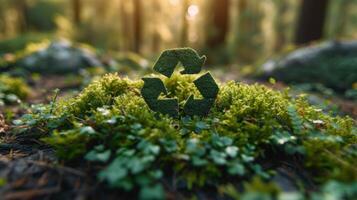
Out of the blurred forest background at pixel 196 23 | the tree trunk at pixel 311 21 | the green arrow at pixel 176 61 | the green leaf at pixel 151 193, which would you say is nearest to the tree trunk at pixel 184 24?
the blurred forest background at pixel 196 23

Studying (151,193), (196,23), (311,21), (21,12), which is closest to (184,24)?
(196,23)

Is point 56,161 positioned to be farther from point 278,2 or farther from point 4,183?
point 278,2

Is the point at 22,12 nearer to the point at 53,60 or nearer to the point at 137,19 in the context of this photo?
the point at 137,19

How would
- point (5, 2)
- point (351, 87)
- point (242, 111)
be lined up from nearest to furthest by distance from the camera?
1. point (242, 111)
2. point (351, 87)
3. point (5, 2)

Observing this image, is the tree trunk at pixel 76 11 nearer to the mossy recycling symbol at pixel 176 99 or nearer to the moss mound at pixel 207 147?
the mossy recycling symbol at pixel 176 99

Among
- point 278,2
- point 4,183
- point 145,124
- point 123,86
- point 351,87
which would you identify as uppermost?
point 278,2

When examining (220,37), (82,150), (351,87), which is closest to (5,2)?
(220,37)
